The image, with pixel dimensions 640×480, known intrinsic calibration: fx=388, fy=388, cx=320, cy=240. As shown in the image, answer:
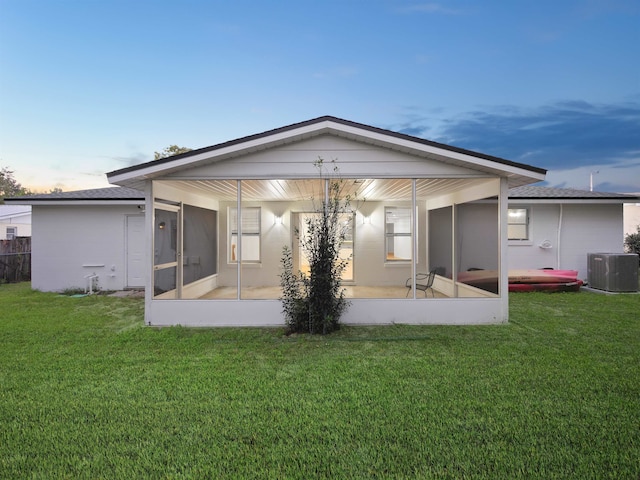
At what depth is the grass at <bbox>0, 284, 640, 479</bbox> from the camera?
2613 mm

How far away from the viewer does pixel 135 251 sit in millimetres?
11242

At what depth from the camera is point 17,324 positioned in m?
6.76

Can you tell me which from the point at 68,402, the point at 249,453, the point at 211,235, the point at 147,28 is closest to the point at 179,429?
the point at 249,453

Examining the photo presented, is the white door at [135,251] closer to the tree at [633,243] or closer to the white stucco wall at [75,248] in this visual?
the white stucco wall at [75,248]

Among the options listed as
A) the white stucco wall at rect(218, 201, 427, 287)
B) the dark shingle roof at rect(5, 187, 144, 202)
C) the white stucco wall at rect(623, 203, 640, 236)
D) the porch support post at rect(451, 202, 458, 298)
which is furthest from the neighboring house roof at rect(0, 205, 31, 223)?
the white stucco wall at rect(623, 203, 640, 236)

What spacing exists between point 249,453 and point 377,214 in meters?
9.11

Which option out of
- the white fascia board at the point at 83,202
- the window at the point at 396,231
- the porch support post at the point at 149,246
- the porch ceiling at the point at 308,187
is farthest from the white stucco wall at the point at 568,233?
the white fascia board at the point at 83,202

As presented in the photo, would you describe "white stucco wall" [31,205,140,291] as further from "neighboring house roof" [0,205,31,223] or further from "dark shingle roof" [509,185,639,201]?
"dark shingle roof" [509,185,639,201]

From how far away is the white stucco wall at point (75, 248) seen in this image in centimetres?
1113

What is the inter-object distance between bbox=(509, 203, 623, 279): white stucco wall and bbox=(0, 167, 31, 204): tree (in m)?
45.5

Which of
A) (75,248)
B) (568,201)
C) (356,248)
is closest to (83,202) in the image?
(75,248)

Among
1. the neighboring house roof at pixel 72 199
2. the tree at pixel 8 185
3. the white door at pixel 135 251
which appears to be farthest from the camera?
the tree at pixel 8 185

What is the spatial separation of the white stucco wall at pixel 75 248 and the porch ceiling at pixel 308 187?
12.4ft

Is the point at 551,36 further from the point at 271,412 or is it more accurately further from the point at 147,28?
the point at 271,412
